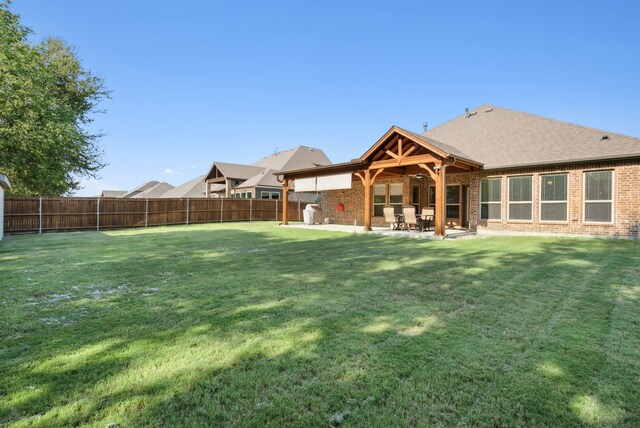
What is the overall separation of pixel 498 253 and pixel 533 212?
615 cm


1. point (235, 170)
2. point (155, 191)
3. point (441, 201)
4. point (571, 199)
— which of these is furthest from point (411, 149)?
point (155, 191)

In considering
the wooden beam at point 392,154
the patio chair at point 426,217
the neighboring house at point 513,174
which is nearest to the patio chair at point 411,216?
the patio chair at point 426,217

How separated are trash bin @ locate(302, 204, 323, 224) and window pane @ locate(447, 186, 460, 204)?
7.25m

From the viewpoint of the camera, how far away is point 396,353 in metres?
2.59

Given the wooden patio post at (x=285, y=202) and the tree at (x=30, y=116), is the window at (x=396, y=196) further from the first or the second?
the tree at (x=30, y=116)

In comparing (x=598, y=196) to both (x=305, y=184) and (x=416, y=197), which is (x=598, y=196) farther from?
(x=305, y=184)

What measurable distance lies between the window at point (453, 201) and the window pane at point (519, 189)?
2.47 m

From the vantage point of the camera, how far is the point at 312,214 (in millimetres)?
18766

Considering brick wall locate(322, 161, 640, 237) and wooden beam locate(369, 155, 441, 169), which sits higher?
wooden beam locate(369, 155, 441, 169)

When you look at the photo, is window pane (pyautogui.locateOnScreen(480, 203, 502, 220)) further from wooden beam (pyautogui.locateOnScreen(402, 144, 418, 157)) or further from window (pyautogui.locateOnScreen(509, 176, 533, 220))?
wooden beam (pyautogui.locateOnScreen(402, 144, 418, 157))

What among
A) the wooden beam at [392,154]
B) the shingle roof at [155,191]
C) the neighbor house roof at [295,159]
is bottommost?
the wooden beam at [392,154]

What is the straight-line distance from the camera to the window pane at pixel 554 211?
11742mm

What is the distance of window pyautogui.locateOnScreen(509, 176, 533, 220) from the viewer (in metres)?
12.5

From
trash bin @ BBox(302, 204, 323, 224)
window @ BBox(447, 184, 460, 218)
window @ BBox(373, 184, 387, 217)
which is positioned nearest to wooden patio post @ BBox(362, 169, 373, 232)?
window @ BBox(373, 184, 387, 217)
